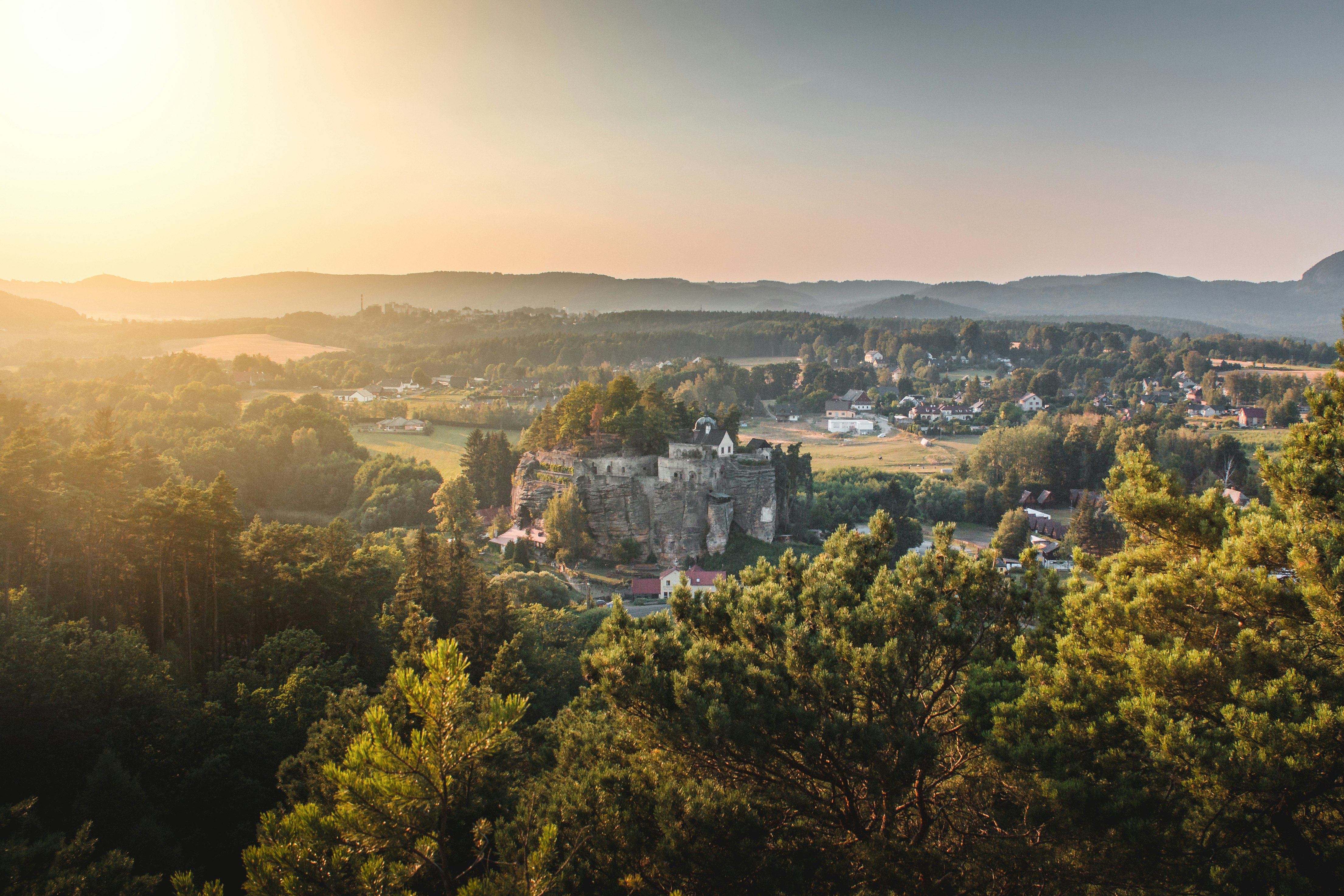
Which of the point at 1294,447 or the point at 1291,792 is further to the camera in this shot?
the point at 1294,447

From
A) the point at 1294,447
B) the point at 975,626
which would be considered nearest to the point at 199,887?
the point at 975,626

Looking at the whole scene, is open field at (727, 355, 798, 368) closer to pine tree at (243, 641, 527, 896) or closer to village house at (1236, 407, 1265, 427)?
village house at (1236, 407, 1265, 427)

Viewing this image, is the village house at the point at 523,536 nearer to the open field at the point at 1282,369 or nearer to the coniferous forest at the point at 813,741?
the coniferous forest at the point at 813,741

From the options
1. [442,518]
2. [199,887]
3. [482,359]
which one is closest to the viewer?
[199,887]

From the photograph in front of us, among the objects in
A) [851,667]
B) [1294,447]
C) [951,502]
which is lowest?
[951,502]

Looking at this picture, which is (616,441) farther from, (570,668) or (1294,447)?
(1294,447)

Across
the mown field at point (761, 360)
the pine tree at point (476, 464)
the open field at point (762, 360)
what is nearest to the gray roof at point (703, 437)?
the pine tree at point (476, 464)

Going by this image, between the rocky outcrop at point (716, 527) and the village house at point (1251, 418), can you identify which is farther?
the village house at point (1251, 418)

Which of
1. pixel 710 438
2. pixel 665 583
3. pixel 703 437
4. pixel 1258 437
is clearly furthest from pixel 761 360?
pixel 665 583
